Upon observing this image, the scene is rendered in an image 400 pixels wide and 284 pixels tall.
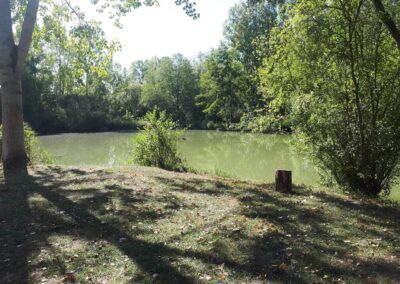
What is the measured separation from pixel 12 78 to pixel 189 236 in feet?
24.9

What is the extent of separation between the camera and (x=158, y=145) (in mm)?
14344

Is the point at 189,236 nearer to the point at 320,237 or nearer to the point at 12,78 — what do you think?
the point at 320,237

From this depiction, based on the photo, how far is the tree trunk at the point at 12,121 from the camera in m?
10.7

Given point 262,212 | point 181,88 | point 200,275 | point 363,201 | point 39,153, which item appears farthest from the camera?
point 181,88

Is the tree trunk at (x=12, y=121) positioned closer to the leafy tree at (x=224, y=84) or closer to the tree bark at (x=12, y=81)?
the tree bark at (x=12, y=81)

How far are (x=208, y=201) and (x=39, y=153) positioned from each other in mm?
10650

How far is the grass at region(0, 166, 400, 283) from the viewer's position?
4520 millimetres

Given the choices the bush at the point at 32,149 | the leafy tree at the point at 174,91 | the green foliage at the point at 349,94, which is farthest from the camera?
the leafy tree at the point at 174,91

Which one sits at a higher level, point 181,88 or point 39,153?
point 181,88

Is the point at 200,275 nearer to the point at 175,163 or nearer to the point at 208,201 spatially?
the point at 208,201

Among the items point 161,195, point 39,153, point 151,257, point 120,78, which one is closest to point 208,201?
point 161,195

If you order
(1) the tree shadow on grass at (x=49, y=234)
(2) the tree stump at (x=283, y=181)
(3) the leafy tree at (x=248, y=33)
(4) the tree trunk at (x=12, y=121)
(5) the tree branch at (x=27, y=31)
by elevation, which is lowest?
(1) the tree shadow on grass at (x=49, y=234)

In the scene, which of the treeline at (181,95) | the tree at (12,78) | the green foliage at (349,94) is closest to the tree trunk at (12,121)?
the tree at (12,78)

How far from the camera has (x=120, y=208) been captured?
23.1 feet
